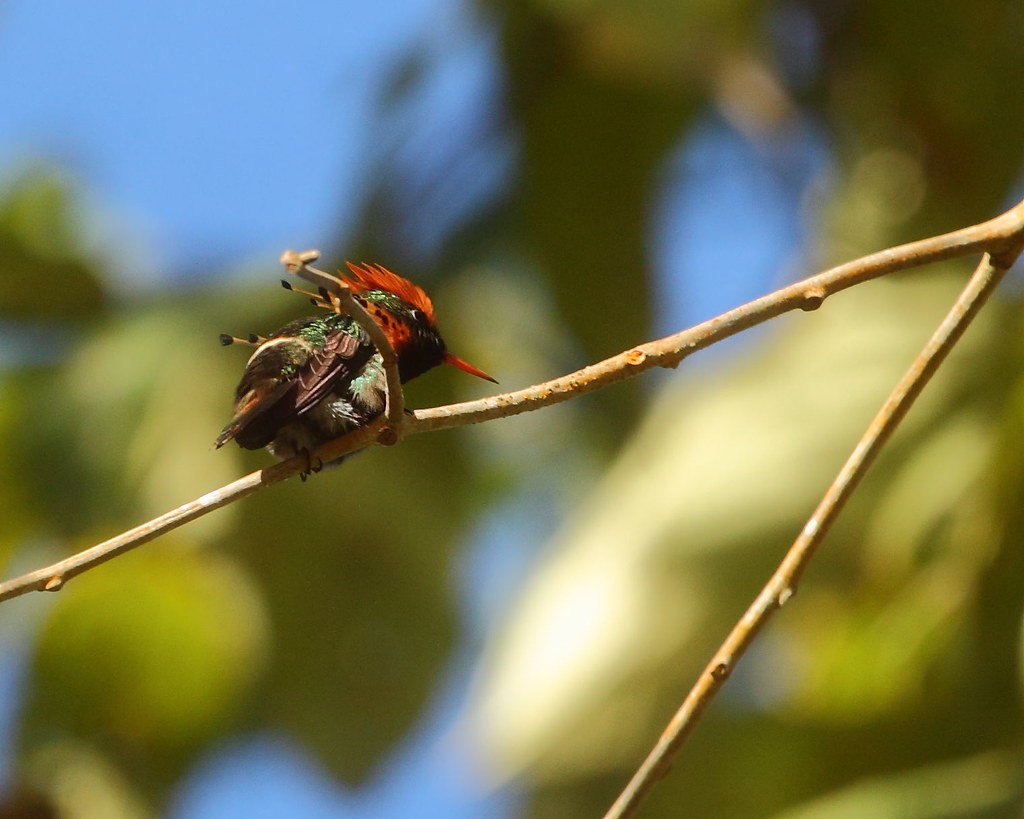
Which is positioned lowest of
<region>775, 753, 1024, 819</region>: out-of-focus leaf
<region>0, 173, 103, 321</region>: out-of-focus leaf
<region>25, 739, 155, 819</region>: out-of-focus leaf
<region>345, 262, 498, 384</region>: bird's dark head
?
<region>775, 753, 1024, 819</region>: out-of-focus leaf

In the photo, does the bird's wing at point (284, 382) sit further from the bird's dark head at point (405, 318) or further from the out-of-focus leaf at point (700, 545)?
the out-of-focus leaf at point (700, 545)

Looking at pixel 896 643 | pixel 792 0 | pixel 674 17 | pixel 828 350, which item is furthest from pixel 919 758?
pixel 792 0

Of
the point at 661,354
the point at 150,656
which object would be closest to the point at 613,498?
the point at 150,656

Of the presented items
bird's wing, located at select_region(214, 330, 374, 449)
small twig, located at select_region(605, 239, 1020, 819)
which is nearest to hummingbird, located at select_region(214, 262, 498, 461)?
bird's wing, located at select_region(214, 330, 374, 449)

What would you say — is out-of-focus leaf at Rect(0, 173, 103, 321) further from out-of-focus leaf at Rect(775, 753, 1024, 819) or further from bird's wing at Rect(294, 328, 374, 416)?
out-of-focus leaf at Rect(775, 753, 1024, 819)

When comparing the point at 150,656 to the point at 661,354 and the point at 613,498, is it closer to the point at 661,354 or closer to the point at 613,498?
the point at 613,498

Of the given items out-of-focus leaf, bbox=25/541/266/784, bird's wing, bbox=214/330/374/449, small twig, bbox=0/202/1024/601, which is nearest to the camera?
small twig, bbox=0/202/1024/601

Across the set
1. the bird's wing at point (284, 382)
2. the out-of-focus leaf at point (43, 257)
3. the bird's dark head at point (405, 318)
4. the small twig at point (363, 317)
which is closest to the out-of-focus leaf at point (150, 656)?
the out-of-focus leaf at point (43, 257)
